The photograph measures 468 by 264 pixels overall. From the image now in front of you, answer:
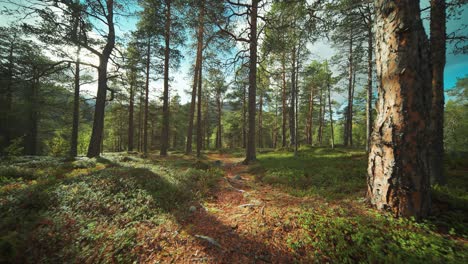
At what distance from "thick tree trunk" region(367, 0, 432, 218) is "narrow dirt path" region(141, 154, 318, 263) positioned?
1.49 m

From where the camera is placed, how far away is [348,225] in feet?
8.17

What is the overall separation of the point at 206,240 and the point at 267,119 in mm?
31583

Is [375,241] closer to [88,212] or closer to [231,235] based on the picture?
[231,235]

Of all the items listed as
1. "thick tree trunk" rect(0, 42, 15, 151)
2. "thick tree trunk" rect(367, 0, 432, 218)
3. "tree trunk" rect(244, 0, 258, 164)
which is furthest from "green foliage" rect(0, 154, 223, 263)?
"thick tree trunk" rect(0, 42, 15, 151)

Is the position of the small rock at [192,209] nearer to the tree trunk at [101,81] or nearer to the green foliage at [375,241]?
the green foliage at [375,241]

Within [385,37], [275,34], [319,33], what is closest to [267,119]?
[275,34]

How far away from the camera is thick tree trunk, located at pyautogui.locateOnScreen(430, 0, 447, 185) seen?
443 centimetres

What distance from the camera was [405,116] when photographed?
2.84 metres

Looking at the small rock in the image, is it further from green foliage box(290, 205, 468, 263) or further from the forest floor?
green foliage box(290, 205, 468, 263)

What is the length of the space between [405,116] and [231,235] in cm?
372

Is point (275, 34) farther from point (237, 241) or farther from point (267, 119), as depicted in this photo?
A: point (267, 119)

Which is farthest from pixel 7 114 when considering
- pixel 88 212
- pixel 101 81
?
pixel 88 212

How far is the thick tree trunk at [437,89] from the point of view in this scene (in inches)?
174

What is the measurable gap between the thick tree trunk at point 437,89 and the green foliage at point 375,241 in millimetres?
3172
